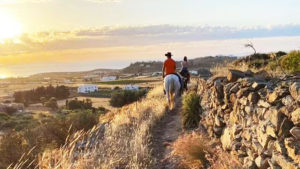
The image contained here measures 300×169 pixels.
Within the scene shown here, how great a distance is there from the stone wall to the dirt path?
4.68ft

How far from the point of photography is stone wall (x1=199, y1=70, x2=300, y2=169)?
20.8 feet

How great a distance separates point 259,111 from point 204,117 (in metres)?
5.84

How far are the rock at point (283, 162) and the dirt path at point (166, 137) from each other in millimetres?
3885

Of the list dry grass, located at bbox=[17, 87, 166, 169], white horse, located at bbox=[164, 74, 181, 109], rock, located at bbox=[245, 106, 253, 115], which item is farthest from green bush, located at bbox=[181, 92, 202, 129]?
rock, located at bbox=[245, 106, 253, 115]

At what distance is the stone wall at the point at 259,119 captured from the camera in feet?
20.8

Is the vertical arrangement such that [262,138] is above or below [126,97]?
above

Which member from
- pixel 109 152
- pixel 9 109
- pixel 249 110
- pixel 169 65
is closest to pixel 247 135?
pixel 249 110

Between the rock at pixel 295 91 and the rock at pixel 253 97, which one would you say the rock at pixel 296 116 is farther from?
the rock at pixel 253 97

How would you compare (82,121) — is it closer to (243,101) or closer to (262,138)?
(243,101)

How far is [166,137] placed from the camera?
14344 mm

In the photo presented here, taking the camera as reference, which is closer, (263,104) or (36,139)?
(263,104)

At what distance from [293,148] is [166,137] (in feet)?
27.8

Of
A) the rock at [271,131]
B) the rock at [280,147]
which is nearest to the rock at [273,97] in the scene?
the rock at [271,131]

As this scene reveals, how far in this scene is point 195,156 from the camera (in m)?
10.1
